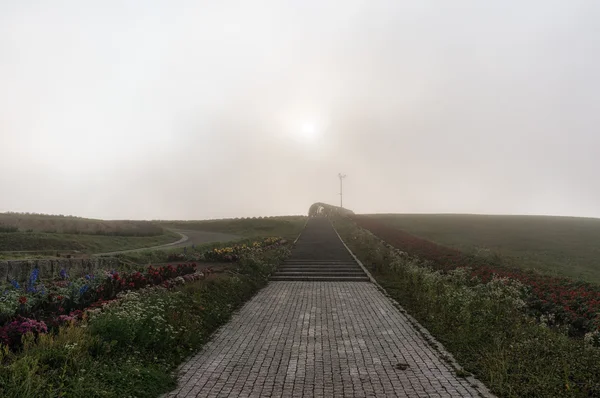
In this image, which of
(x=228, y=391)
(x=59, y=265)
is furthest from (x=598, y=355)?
(x=59, y=265)

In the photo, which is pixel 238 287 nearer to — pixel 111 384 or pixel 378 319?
pixel 378 319

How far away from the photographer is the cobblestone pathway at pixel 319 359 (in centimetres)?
530

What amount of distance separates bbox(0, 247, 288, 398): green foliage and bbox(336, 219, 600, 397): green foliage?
4591 mm

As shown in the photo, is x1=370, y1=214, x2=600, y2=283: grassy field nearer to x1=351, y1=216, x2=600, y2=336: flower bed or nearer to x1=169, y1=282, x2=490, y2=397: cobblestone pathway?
x1=351, y1=216, x2=600, y2=336: flower bed

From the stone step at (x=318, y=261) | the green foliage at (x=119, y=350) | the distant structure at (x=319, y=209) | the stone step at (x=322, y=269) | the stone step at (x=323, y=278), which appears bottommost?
the stone step at (x=323, y=278)

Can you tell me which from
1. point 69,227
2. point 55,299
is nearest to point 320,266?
point 55,299

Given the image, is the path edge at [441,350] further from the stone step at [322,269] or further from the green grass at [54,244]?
the green grass at [54,244]

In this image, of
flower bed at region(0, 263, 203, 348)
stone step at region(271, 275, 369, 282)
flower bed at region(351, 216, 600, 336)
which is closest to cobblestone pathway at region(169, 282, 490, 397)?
flower bed at region(0, 263, 203, 348)

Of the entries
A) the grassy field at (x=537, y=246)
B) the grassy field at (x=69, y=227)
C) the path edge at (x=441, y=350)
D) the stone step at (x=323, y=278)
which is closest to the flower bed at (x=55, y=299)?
the stone step at (x=323, y=278)

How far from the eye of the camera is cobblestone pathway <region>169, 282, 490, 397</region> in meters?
5.30

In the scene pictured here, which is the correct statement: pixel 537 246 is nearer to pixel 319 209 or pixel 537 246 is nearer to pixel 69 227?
pixel 69 227

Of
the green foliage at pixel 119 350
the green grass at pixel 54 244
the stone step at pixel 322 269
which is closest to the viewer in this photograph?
the green foliage at pixel 119 350

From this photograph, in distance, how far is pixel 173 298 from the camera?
8820mm

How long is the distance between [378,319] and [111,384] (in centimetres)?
609
